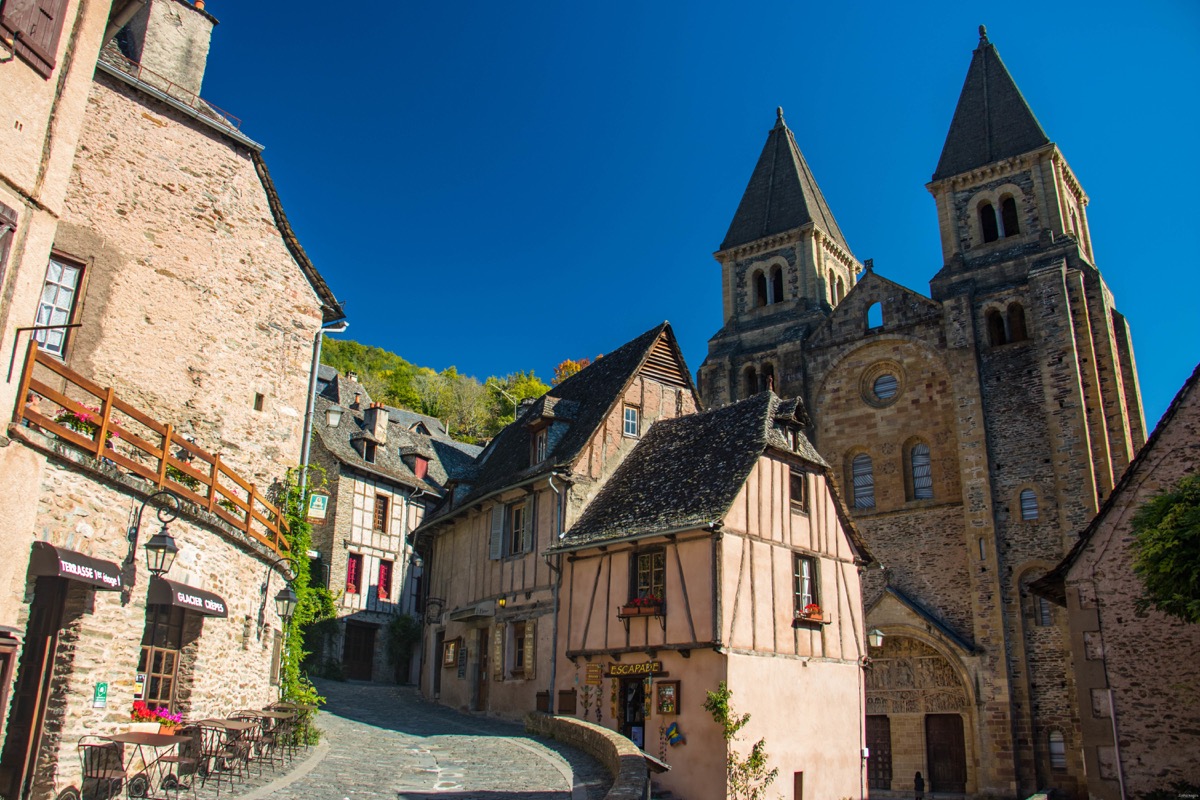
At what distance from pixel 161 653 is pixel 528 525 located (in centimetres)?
999

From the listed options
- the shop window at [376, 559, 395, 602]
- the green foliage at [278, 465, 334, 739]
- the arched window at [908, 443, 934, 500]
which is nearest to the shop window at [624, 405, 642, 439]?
the green foliage at [278, 465, 334, 739]

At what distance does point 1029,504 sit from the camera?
1005 inches

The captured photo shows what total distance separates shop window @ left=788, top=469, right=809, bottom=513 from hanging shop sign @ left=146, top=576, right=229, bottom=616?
1068cm

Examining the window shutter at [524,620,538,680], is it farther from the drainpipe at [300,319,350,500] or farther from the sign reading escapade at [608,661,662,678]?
the drainpipe at [300,319,350,500]

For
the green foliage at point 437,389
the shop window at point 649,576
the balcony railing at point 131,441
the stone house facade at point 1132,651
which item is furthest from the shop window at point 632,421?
the green foliage at point 437,389

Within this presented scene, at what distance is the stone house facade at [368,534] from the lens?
2795 cm

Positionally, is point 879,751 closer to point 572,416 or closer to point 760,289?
point 572,416

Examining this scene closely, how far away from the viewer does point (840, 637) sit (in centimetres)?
1839

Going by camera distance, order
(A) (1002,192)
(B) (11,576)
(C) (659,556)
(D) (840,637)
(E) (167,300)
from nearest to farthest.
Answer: (B) (11,576) < (E) (167,300) < (C) (659,556) < (D) (840,637) < (A) (1002,192)

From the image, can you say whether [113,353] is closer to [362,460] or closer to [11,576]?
[11,576]

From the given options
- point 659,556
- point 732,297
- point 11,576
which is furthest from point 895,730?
point 11,576

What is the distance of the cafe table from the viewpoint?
Answer: 9.16m

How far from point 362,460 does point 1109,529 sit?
21340 mm

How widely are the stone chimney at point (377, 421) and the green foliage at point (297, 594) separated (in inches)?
600
